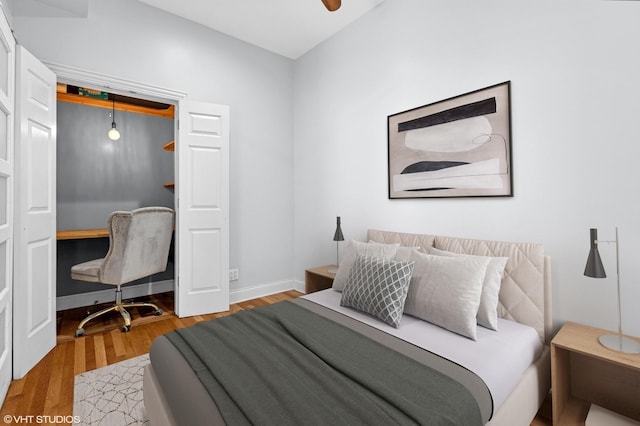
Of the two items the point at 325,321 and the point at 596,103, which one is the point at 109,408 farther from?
the point at 596,103

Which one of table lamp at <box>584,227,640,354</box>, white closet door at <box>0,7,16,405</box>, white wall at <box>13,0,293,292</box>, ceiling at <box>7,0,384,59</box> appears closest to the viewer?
table lamp at <box>584,227,640,354</box>

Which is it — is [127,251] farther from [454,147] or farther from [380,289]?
[454,147]

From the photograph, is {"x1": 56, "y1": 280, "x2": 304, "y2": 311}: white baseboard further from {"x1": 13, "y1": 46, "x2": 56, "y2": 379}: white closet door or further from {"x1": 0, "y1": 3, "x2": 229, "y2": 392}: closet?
{"x1": 13, "y1": 46, "x2": 56, "y2": 379}: white closet door

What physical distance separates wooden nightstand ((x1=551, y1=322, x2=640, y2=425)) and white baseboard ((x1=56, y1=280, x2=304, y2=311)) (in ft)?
9.00

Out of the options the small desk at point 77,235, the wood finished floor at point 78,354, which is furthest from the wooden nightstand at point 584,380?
the small desk at point 77,235

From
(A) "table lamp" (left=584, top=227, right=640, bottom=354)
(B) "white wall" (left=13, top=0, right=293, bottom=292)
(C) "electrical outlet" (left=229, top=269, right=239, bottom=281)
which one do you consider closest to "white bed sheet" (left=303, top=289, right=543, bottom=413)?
(A) "table lamp" (left=584, top=227, right=640, bottom=354)

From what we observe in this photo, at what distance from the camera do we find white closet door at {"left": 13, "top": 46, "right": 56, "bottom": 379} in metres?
2.10

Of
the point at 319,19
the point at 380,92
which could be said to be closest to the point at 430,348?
the point at 380,92

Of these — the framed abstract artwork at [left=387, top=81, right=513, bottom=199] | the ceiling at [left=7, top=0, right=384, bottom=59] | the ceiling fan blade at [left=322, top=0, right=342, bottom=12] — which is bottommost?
the framed abstract artwork at [left=387, top=81, right=513, bottom=199]

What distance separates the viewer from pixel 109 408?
175 cm

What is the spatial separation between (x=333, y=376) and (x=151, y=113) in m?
4.36

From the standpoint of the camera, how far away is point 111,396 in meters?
1.86

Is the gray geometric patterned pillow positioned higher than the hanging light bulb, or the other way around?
the hanging light bulb

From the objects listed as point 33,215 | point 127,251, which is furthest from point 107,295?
point 33,215
